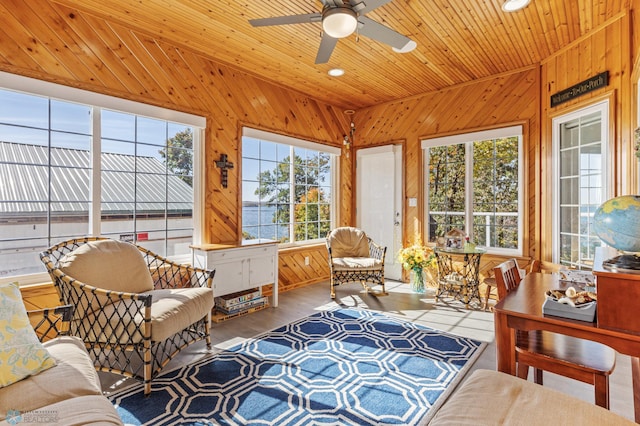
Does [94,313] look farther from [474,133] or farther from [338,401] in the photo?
[474,133]

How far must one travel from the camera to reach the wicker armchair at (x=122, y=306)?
2186 mm

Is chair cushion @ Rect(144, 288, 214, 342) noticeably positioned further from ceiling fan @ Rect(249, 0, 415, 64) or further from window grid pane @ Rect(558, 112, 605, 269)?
window grid pane @ Rect(558, 112, 605, 269)

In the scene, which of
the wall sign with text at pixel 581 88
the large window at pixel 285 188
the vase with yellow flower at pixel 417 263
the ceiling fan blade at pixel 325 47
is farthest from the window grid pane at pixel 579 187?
the large window at pixel 285 188

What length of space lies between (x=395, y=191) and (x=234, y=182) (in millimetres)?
2560

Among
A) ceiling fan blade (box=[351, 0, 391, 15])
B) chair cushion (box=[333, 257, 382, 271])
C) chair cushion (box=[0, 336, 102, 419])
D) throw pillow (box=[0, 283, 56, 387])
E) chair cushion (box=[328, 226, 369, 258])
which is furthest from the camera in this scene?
chair cushion (box=[328, 226, 369, 258])

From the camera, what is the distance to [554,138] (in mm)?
3826

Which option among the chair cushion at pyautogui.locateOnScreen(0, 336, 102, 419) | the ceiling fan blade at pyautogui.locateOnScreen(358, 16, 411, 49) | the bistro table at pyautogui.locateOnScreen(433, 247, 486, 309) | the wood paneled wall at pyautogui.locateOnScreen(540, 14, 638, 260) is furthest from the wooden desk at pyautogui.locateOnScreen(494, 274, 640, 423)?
the bistro table at pyautogui.locateOnScreen(433, 247, 486, 309)

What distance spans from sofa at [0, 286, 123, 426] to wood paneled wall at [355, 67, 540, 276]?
439cm

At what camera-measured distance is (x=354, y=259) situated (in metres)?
4.52

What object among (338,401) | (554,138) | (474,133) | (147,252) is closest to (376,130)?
(474,133)

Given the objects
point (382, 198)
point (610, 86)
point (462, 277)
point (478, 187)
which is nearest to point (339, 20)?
point (610, 86)

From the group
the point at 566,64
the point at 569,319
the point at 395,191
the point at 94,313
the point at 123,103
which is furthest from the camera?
the point at 395,191

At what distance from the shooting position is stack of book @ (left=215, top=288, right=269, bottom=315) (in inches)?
141

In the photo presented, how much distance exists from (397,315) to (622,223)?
2.66 metres
